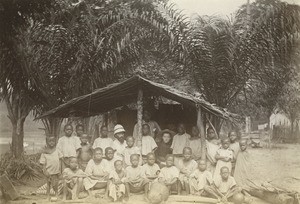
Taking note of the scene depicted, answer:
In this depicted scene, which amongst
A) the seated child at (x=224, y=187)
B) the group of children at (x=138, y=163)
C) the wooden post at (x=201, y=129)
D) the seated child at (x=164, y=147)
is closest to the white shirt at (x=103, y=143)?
the group of children at (x=138, y=163)

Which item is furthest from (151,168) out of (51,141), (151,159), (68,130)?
(51,141)

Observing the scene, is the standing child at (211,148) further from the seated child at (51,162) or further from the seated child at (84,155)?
the seated child at (51,162)

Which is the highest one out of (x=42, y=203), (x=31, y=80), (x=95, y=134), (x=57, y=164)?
(x=31, y=80)

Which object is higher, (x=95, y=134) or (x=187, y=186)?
(x=95, y=134)

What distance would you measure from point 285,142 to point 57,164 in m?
2.46

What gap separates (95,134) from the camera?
540 centimetres

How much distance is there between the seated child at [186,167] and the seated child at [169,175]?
5 centimetres

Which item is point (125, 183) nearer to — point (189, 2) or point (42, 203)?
point (42, 203)

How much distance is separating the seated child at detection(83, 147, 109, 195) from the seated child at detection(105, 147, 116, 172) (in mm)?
32

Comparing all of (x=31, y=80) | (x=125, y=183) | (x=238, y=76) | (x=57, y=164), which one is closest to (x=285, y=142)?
(x=238, y=76)

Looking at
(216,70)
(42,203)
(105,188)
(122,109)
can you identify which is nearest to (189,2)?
(216,70)

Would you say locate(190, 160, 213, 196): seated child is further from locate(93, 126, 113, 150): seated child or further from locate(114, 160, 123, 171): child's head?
locate(93, 126, 113, 150): seated child

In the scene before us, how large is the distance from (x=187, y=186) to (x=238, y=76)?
4.29ft

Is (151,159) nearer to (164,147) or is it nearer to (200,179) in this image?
(164,147)
